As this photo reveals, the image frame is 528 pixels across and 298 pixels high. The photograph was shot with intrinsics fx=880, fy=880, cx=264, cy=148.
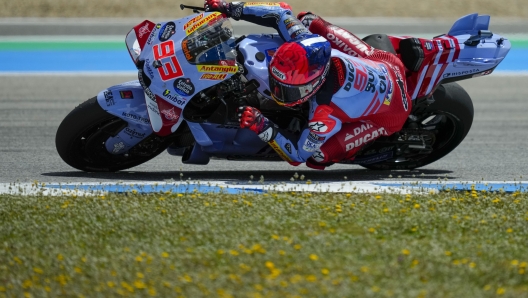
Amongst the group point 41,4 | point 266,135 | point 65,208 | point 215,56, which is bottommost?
point 41,4

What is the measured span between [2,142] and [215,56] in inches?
137

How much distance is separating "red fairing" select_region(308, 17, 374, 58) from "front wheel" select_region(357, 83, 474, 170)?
0.75 meters

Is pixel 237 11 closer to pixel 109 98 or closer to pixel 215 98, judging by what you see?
pixel 215 98

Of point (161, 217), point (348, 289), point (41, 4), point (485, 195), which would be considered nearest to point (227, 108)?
point (161, 217)

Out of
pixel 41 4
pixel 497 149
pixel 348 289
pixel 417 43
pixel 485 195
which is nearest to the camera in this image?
pixel 348 289

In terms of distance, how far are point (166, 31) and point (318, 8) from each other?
1315 centimetres

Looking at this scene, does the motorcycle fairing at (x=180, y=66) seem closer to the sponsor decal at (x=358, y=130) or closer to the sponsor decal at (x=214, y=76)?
the sponsor decal at (x=214, y=76)

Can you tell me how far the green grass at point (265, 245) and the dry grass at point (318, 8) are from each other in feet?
42.4

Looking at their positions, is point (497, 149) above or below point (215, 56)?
below

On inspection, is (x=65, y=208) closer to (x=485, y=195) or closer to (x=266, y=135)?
(x=266, y=135)

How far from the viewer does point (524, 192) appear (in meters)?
6.83

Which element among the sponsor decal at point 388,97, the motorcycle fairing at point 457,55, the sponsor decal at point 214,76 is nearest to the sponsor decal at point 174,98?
the sponsor decal at point 214,76

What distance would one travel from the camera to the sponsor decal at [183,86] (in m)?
6.77

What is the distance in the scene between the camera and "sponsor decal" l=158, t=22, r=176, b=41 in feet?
22.6
